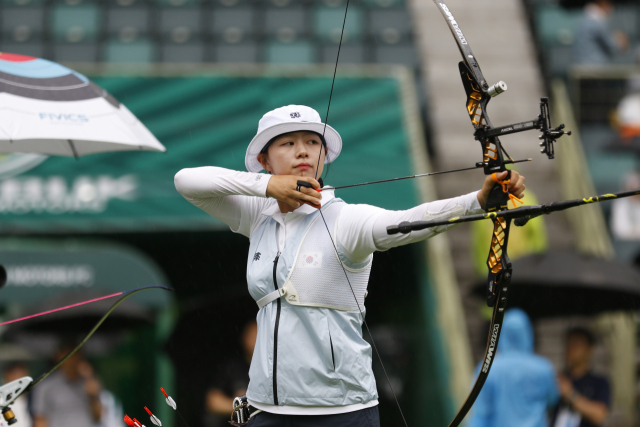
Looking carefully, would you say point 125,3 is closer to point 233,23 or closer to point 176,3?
point 176,3

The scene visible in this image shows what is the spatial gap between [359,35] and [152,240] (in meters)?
4.07

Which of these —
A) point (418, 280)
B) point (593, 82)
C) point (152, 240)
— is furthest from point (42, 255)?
point (593, 82)

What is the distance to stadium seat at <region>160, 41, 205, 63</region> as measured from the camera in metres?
10.0

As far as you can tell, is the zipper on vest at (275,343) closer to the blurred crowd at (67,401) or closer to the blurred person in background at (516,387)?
the blurred person in background at (516,387)

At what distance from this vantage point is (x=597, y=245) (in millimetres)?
7688

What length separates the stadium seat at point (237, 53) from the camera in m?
10.0

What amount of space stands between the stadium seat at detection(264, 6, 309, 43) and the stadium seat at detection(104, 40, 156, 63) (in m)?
1.58

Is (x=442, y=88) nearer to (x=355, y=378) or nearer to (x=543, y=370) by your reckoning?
(x=543, y=370)

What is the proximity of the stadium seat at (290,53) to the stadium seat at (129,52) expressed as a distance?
153 cm

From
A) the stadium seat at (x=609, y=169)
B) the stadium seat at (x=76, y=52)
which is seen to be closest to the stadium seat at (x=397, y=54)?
the stadium seat at (x=609, y=169)

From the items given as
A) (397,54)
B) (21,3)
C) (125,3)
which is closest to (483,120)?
(397,54)

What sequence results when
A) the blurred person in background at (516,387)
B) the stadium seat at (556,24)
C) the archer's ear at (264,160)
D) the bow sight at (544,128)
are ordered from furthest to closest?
Result: the stadium seat at (556,24) → the blurred person in background at (516,387) → the archer's ear at (264,160) → the bow sight at (544,128)

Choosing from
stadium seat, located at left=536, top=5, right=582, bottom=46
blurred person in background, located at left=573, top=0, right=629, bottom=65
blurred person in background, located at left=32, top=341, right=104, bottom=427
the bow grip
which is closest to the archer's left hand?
the bow grip

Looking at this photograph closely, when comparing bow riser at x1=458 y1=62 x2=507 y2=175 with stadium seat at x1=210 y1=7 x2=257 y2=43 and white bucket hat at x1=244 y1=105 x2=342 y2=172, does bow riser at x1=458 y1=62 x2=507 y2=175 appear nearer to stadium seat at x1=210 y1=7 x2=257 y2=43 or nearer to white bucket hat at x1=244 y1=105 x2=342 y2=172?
white bucket hat at x1=244 y1=105 x2=342 y2=172
